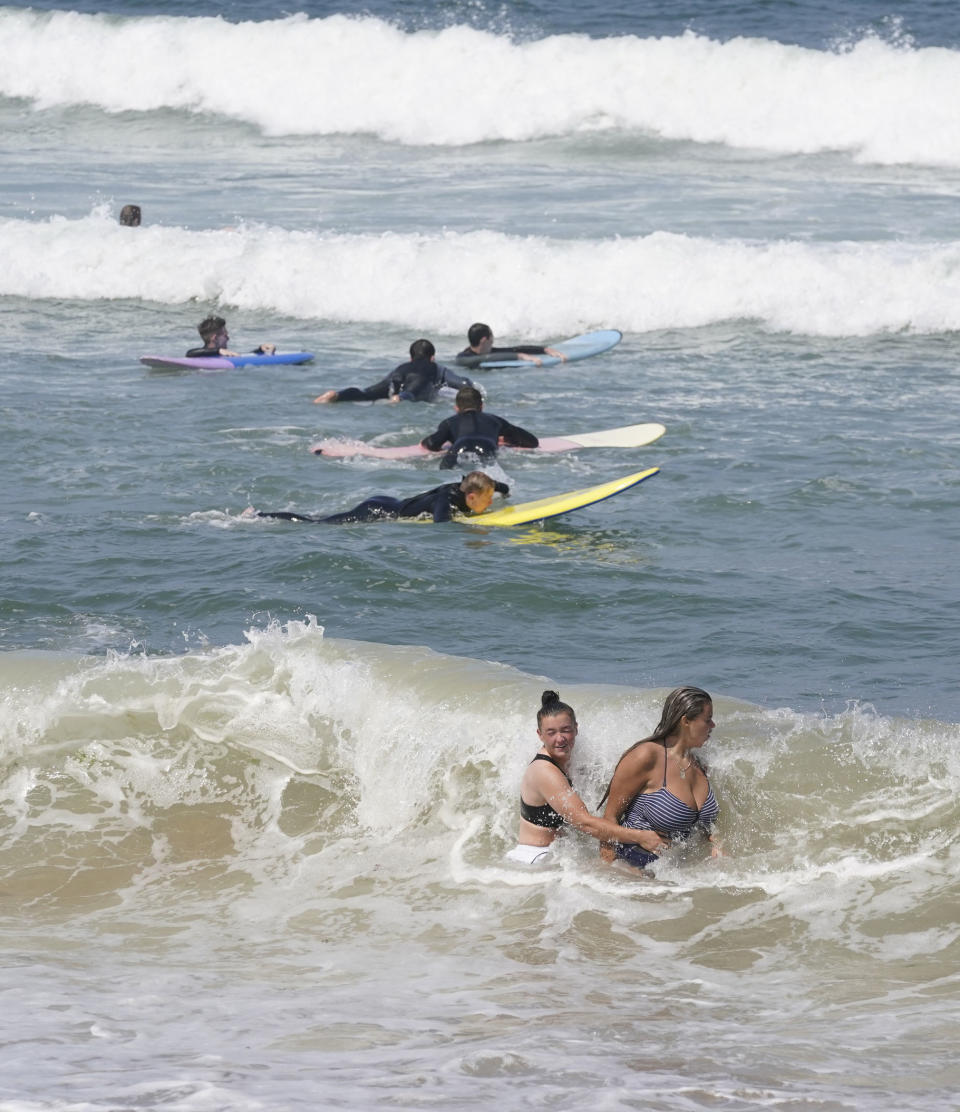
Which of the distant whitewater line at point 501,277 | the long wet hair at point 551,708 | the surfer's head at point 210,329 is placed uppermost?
the distant whitewater line at point 501,277

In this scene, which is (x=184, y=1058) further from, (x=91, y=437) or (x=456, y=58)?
(x=456, y=58)

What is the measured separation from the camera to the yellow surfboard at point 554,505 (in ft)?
42.9

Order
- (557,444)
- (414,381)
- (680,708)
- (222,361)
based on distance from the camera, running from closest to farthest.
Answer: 1. (680,708)
2. (557,444)
3. (414,381)
4. (222,361)

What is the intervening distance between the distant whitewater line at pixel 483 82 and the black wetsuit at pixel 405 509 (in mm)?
18905

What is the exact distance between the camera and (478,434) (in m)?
14.9

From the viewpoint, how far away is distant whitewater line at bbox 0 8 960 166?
3044cm

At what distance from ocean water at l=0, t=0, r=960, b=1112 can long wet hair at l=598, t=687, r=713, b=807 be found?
2.01 feet

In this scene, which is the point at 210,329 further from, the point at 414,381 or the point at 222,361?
the point at 414,381

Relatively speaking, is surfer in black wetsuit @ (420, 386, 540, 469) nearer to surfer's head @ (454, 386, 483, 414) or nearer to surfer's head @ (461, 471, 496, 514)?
surfer's head @ (454, 386, 483, 414)

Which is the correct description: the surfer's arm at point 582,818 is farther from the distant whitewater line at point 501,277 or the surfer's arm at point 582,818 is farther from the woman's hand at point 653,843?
the distant whitewater line at point 501,277

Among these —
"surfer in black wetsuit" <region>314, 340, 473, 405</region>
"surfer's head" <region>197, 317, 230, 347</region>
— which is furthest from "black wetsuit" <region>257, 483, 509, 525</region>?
"surfer's head" <region>197, 317, 230, 347</region>

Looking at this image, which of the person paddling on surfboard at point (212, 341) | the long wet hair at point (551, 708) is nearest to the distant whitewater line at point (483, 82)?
the person paddling on surfboard at point (212, 341)

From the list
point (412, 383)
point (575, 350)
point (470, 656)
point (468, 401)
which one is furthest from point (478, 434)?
point (470, 656)

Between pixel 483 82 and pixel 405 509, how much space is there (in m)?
22.5
